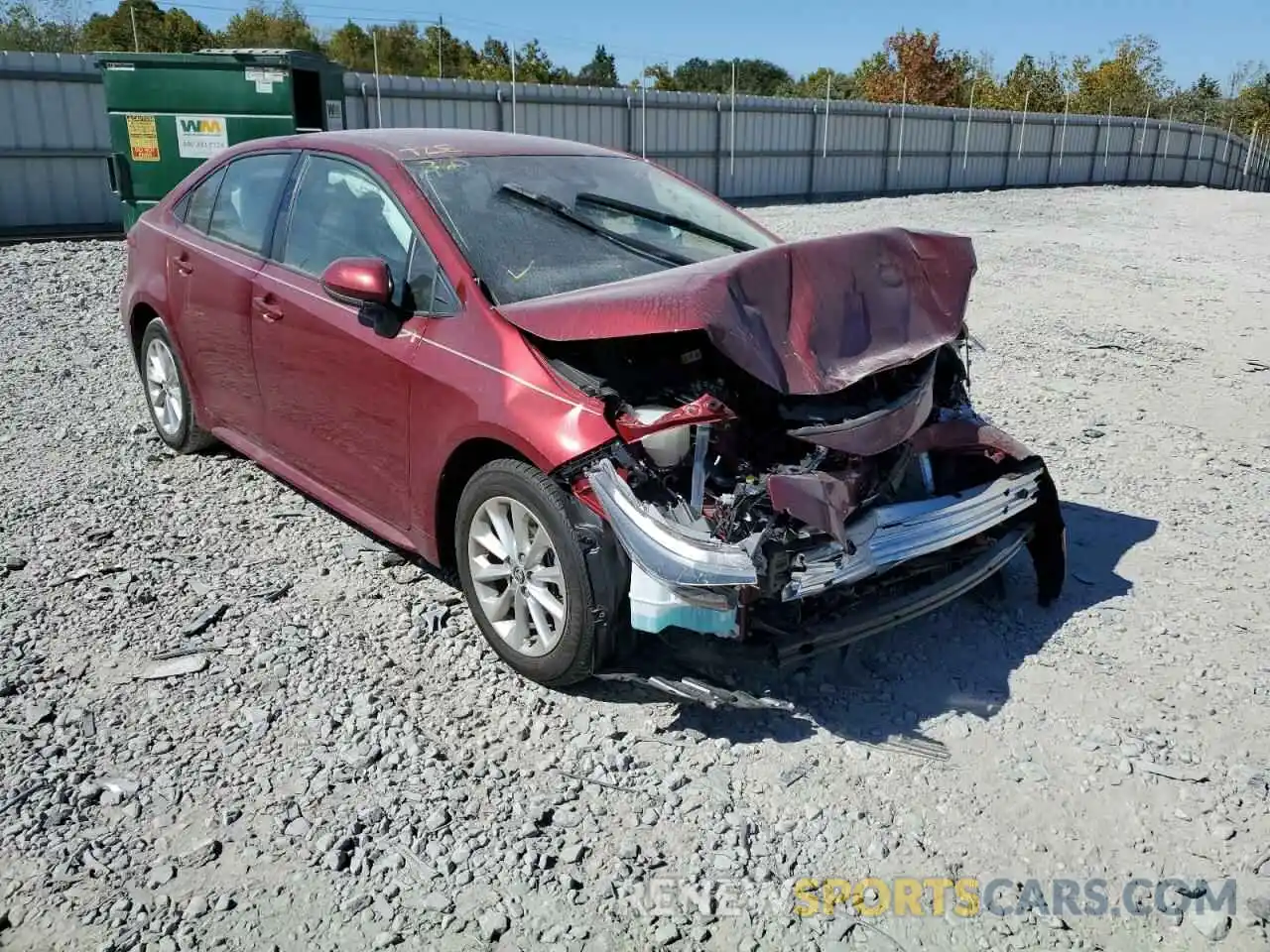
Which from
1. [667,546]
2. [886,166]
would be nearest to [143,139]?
[667,546]

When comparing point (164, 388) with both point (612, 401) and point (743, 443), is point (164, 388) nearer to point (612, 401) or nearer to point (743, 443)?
point (612, 401)

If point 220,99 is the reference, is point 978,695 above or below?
below

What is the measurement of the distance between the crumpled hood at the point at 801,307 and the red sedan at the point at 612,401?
1cm

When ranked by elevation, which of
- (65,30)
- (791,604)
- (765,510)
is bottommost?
(791,604)

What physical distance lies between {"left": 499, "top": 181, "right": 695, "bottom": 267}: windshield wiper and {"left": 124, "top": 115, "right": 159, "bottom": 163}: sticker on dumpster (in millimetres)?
9378

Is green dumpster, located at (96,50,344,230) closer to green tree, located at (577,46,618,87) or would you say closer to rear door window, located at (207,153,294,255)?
rear door window, located at (207,153,294,255)

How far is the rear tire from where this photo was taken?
5527mm

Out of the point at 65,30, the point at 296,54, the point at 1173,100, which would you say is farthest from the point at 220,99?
the point at 1173,100

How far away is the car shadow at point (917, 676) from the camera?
139 inches

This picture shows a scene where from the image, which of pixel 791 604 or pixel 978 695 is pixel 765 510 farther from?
pixel 978 695

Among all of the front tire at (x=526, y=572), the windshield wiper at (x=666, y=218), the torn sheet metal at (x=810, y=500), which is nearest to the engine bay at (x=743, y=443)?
the torn sheet metal at (x=810, y=500)

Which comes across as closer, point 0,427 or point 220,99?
point 0,427

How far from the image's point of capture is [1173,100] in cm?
5734

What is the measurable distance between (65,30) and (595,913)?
118 feet
